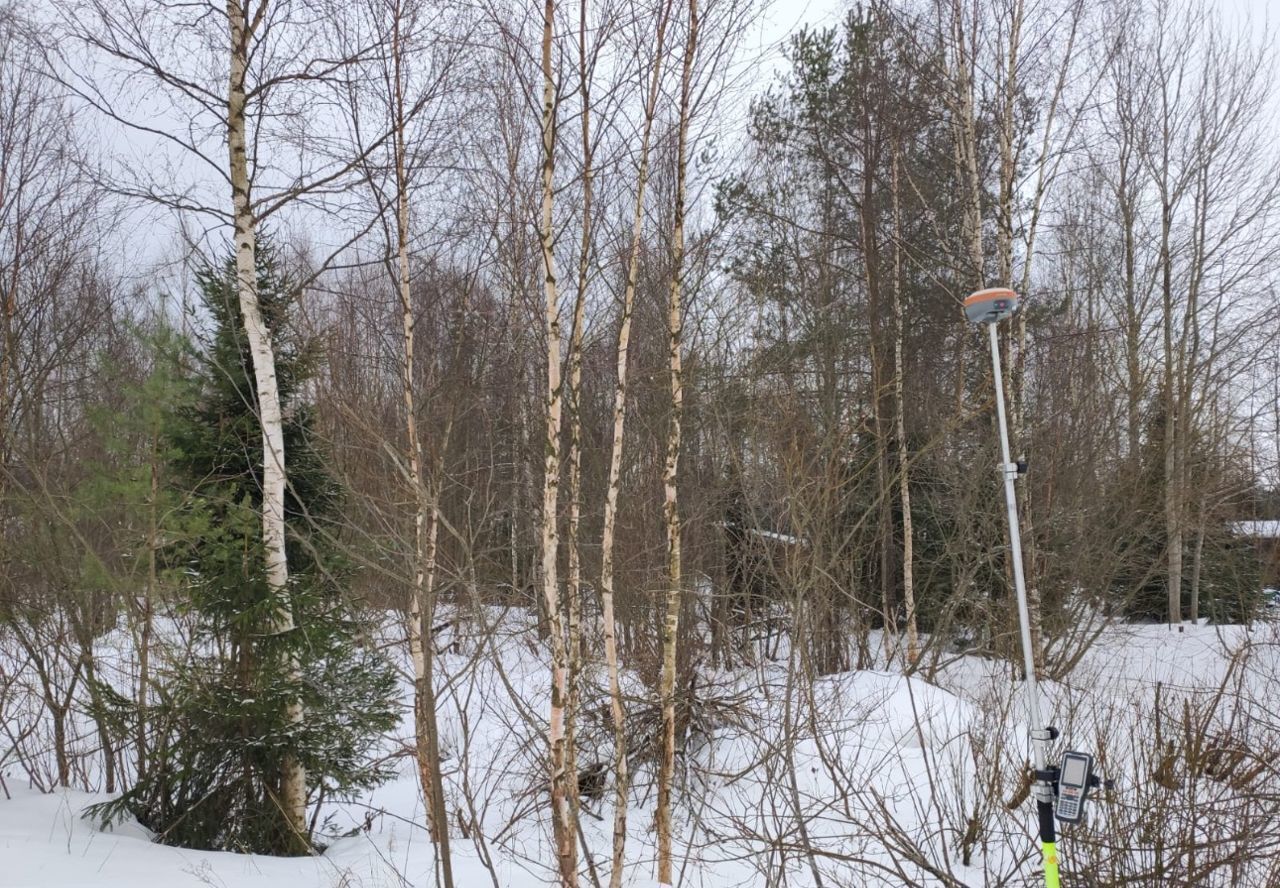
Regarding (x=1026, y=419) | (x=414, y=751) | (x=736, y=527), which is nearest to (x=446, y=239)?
(x=414, y=751)

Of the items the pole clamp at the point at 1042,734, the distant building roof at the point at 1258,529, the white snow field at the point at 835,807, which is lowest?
the white snow field at the point at 835,807

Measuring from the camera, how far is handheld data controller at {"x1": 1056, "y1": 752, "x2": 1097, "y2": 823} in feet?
11.3

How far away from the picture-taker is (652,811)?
8219 millimetres

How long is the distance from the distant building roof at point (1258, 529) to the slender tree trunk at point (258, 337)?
16.5m

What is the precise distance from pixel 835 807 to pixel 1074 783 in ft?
10.8

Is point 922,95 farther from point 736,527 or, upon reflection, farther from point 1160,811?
point 1160,811

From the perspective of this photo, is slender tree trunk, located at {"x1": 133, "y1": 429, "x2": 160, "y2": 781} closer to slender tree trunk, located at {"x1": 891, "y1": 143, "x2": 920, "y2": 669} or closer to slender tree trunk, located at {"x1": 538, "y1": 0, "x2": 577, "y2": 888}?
slender tree trunk, located at {"x1": 538, "y1": 0, "x2": 577, "y2": 888}

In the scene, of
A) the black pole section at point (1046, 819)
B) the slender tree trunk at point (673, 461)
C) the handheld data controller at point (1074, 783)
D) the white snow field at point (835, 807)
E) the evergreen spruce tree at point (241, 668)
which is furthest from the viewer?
the evergreen spruce tree at point (241, 668)

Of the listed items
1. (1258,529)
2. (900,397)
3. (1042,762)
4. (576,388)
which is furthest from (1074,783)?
(1258,529)

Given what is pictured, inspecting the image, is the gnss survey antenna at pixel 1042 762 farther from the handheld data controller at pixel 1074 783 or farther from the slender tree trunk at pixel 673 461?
the slender tree trunk at pixel 673 461

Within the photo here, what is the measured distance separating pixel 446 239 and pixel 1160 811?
270 inches

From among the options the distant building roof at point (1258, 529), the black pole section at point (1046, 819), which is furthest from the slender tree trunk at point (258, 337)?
the distant building roof at point (1258, 529)

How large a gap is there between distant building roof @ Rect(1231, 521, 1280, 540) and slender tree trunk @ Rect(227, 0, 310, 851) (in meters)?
16.5

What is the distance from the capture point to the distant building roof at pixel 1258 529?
1628 centimetres
